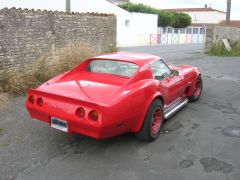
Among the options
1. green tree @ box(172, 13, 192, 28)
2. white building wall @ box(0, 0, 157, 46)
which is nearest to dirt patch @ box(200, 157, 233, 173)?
white building wall @ box(0, 0, 157, 46)

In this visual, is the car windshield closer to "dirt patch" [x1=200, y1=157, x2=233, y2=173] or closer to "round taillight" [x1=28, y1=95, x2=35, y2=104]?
"round taillight" [x1=28, y1=95, x2=35, y2=104]

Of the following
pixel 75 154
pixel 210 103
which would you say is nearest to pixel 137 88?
pixel 75 154

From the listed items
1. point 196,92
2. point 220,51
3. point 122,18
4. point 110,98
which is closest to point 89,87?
point 110,98

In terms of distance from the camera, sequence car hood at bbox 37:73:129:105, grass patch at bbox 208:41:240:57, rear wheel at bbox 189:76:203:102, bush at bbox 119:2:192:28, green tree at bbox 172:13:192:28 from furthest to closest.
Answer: green tree at bbox 172:13:192:28 < bush at bbox 119:2:192:28 < grass patch at bbox 208:41:240:57 < rear wheel at bbox 189:76:203:102 < car hood at bbox 37:73:129:105

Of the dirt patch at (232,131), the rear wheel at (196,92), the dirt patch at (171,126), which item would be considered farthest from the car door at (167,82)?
the rear wheel at (196,92)

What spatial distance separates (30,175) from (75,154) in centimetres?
80

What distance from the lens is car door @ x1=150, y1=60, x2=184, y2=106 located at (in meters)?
5.63

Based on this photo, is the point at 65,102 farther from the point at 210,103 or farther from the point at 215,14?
the point at 215,14

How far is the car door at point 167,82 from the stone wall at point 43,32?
497 centimetres

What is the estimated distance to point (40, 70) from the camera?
351 inches

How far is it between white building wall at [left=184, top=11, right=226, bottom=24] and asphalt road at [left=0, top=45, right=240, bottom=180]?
271 feet

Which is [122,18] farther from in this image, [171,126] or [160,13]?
A: [171,126]

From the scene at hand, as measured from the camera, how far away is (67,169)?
4.23 meters

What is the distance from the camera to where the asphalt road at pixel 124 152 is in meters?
4.13
